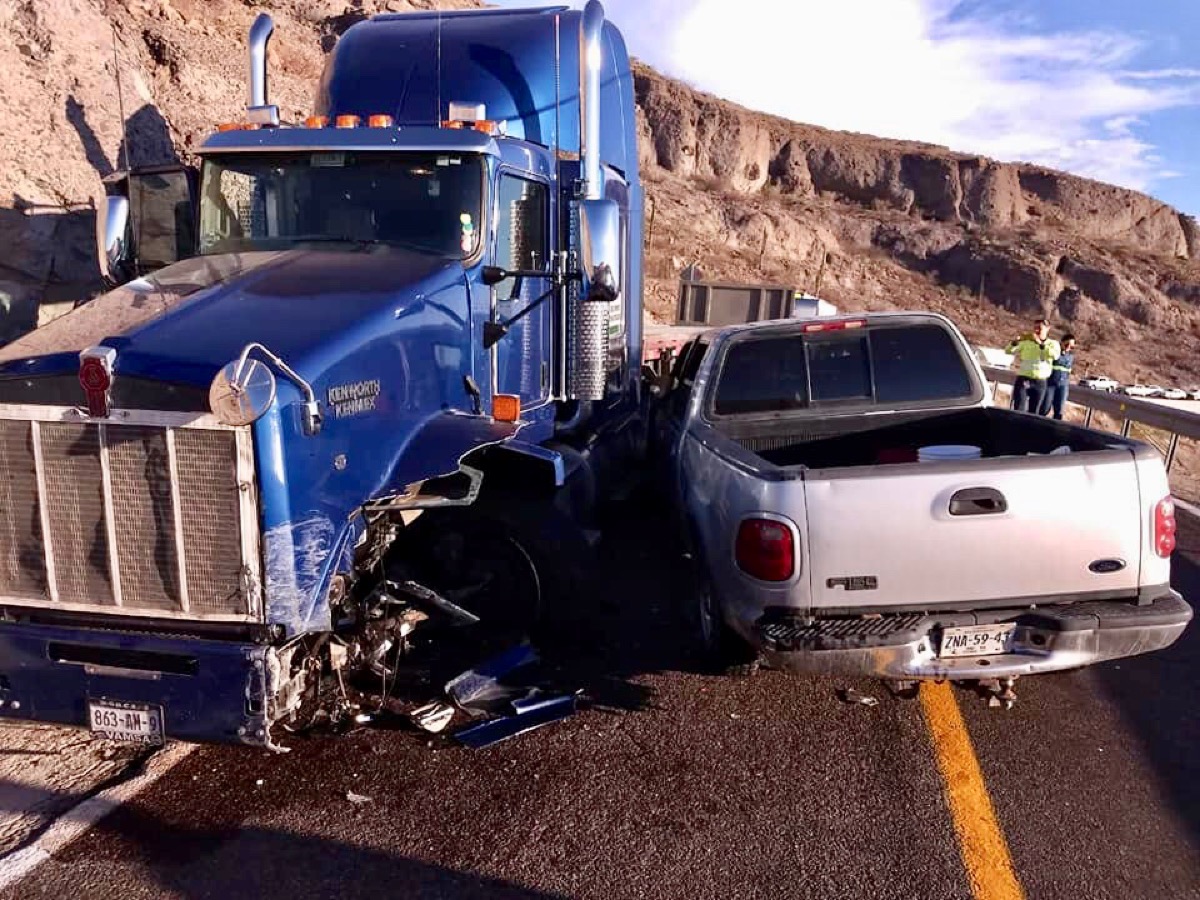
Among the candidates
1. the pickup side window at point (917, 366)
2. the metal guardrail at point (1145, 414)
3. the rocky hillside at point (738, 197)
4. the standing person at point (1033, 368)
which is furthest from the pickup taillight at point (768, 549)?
the standing person at point (1033, 368)

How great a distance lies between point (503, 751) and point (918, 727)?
2.04m

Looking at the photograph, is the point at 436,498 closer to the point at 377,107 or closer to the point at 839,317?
the point at 839,317

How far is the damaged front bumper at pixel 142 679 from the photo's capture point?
3.70 m

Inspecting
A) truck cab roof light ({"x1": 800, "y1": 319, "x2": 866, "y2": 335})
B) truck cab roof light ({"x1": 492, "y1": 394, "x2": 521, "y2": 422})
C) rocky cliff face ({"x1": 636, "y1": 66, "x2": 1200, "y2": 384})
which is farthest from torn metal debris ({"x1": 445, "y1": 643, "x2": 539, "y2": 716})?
→ rocky cliff face ({"x1": 636, "y1": 66, "x2": 1200, "y2": 384})

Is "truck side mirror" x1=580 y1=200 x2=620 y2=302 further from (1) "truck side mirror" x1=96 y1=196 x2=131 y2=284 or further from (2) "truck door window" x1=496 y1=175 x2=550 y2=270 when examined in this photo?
(1) "truck side mirror" x1=96 y1=196 x2=131 y2=284

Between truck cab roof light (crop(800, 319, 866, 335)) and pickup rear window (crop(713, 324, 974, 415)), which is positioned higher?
truck cab roof light (crop(800, 319, 866, 335))

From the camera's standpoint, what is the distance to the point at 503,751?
4.46 meters

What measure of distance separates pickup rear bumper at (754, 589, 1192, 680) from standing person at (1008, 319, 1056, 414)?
1157cm

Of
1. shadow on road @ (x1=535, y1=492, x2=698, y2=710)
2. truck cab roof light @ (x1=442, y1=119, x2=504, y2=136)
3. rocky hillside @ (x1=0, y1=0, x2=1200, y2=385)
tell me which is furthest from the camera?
rocky hillside @ (x1=0, y1=0, x2=1200, y2=385)

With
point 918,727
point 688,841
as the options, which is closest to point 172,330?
point 688,841

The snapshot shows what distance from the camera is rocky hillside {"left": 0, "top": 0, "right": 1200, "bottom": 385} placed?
12016mm

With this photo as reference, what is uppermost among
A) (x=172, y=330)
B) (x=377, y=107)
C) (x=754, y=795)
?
(x=377, y=107)

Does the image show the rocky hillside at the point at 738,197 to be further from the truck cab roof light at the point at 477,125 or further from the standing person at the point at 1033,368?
the standing person at the point at 1033,368

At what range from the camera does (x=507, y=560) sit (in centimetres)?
512
